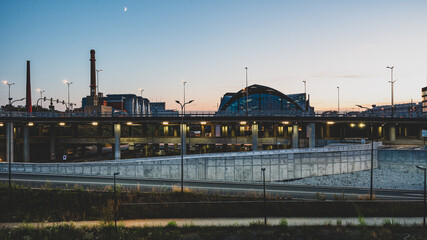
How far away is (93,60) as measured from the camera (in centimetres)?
8444

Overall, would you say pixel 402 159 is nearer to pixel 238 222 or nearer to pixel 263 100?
pixel 238 222

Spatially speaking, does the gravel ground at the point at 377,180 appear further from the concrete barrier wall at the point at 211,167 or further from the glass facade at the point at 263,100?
the glass facade at the point at 263,100

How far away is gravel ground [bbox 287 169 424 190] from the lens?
3434 centimetres

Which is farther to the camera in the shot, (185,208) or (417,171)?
(417,171)

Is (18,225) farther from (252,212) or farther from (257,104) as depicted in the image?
(257,104)

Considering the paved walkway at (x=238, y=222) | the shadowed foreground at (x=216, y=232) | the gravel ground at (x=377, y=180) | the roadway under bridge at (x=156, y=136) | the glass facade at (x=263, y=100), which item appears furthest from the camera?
the glass facade at (x=263, y=100)

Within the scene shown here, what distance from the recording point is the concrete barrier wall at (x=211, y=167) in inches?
1297

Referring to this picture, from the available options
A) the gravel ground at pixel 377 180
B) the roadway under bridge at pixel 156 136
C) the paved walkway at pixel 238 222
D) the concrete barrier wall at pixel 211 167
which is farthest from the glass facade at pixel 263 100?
the paved walkway at pixel 238 222

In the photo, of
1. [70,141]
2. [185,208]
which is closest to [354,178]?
[185,208]

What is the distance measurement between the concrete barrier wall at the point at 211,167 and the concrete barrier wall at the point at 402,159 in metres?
13.5

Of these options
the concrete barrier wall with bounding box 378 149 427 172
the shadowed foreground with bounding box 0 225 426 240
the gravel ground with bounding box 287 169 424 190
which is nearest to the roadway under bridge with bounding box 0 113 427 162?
the concrete barrier wall with bounding box 378 149 427 172

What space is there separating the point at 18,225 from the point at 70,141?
50.7m

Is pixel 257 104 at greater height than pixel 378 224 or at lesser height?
greater

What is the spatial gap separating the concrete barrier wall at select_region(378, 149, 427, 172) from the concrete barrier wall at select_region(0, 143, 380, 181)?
13.5 metres
